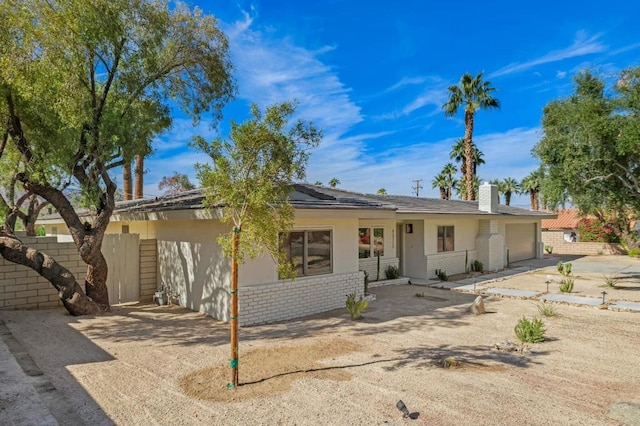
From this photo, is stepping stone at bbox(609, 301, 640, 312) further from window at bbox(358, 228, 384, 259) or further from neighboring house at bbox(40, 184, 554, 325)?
window at bbox(358, 228, 384, 259)

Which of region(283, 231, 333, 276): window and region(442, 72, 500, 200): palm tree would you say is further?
region(442, 72, 500, 200): palm tree

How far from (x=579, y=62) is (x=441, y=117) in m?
19.4

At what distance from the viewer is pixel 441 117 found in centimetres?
3362

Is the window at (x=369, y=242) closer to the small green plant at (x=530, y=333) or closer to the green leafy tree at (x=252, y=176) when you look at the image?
the small green plant at (x=530, y=333)

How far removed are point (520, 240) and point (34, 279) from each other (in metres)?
26.3

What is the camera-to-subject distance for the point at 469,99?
31.4 metres

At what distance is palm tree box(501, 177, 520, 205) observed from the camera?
53.8 meters

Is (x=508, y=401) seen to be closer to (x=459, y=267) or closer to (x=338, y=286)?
(x=338, y=286)

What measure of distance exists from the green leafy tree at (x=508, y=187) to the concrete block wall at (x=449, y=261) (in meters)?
38.1

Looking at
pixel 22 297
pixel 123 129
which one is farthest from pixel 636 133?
pixel 22 297

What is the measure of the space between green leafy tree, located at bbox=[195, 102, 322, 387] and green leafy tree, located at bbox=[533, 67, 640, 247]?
11.4 m

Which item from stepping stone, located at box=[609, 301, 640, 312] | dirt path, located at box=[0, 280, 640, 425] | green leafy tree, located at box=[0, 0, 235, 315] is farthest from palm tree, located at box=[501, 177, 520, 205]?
green leafy tree, located at box=[0, 0, 235, 315]

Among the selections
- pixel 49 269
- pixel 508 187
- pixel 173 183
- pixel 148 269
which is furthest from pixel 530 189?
pixel 49 269

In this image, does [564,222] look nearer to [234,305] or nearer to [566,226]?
[566,226]
